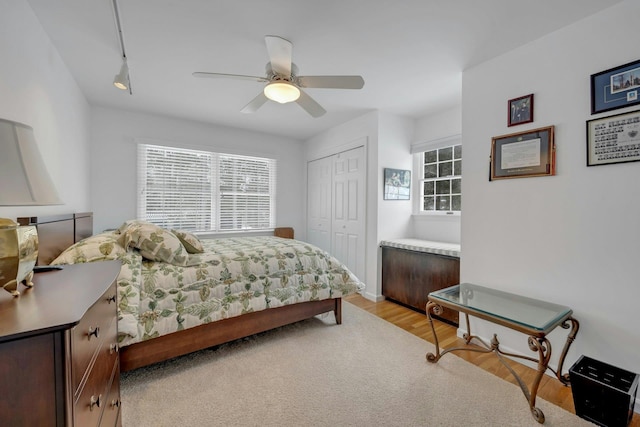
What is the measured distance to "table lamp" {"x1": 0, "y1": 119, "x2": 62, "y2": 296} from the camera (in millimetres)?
773

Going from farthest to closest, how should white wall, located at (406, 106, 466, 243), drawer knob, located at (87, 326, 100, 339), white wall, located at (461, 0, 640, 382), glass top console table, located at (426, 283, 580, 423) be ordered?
white wall, located at (406, 106, 466, 243) < white wall, located at (461, 0, 640, 382) < glass top console table, located at (426, 283, 580, 423) < drawer knob, located at (87, 326, 100, 339)

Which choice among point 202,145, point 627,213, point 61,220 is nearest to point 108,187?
point 202,145

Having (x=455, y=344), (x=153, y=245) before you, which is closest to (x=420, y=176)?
(x=455, y=344)

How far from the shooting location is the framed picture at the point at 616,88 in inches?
64.7

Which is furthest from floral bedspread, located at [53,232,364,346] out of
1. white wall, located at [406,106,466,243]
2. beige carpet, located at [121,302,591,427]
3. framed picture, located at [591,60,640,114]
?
framed picture, located at [591,60,640,114]

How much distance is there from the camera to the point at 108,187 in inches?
136

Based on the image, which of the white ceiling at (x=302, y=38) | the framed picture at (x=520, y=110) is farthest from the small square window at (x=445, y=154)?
the framed picture at (x=520, y=110)

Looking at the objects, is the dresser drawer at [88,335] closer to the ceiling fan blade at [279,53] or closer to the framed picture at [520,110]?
the ceiling fan blade at [279,53]

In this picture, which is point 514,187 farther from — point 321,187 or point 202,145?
point 202,145

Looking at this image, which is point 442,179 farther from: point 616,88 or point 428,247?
point 616,88

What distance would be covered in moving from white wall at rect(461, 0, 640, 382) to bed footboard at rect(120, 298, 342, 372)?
161 centimetres

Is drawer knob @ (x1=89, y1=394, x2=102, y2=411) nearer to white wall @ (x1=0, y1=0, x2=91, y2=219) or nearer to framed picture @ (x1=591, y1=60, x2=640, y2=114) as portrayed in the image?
white wall @ (x1=0, y1=0, x2=91, y2=219)

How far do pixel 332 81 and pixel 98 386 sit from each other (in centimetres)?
217

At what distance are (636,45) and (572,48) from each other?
32 cm
